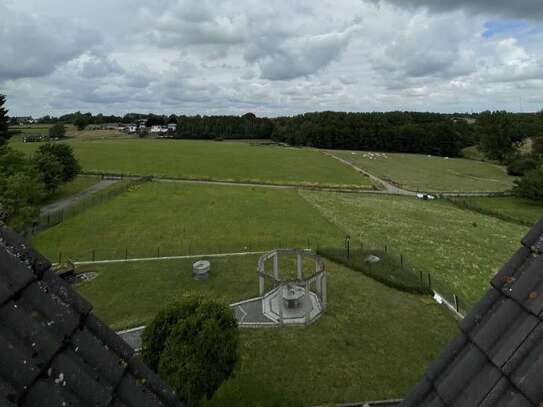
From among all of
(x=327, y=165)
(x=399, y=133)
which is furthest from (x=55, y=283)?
(x=399, y=133)

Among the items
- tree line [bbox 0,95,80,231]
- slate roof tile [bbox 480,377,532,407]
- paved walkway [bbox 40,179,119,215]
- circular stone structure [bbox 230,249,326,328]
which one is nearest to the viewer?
slate roof tile [bbox 480,377,532,407]

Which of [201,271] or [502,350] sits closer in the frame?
[502,350]

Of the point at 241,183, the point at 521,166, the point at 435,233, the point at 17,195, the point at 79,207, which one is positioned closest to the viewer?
the point at 17,195

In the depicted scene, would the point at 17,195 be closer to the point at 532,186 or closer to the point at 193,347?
the point at 193,347

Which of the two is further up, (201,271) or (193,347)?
(193,347)

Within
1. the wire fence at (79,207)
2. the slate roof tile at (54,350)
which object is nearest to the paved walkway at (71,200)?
the wire fence at (79,207)

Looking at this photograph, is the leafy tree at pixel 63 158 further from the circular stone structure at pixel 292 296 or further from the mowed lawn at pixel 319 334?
the circular stone structure at pixel 292 296

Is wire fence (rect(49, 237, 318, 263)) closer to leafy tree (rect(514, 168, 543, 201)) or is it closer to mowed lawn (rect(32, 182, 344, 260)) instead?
mowed lawn (rect(32, 182, 344, 260))

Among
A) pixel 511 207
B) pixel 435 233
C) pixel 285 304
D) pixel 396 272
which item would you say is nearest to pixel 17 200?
pixel 285 304

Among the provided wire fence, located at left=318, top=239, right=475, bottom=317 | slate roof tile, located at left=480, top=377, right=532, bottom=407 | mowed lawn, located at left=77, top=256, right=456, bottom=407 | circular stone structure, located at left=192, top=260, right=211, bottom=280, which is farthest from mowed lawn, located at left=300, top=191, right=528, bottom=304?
slate roof tile, located at left=480, top=377, right=532, bottom=407
